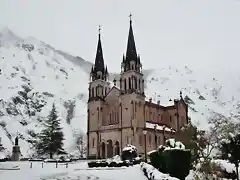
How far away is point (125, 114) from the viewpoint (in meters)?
51.4

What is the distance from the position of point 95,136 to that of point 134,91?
394 inches

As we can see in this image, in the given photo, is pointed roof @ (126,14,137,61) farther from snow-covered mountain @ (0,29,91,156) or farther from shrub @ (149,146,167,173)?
snow-covered mountain @ (0,29,91,156)

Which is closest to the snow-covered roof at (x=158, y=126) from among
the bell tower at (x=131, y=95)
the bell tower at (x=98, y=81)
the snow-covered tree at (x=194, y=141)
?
the bell tower at (x=131, y=95)

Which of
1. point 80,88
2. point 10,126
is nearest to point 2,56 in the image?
point 80,88

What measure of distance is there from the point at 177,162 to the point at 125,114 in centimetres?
3485

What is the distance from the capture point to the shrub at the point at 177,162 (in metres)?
16.6

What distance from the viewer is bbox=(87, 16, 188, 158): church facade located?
2005 inches

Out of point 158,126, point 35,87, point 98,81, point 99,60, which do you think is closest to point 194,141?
point 158,126

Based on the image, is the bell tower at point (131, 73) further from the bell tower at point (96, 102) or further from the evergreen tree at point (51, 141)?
the evergreen tree at point (51, 141)

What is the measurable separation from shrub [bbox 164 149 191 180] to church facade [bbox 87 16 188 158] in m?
33.0

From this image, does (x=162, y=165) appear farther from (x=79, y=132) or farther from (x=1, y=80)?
(x=1, y=80)

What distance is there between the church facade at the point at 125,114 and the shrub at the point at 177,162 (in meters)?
33.0

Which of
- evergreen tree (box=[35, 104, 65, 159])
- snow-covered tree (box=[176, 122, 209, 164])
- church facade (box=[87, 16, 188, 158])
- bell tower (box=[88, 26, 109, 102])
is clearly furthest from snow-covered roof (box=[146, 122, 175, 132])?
snow-covered tree (box=[176, 122, 209, 164])

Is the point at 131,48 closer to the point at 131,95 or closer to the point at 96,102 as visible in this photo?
the point at 131,95
